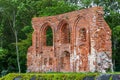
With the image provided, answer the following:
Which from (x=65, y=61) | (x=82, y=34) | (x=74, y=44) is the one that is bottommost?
(x=65, y=61)

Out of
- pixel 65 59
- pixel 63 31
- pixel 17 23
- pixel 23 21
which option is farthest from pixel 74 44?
pixel 23 21

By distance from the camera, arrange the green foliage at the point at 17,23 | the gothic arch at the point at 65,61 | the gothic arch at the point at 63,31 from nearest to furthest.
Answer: the gothic arch at the point at 65,61 → the gothic arch at the point at 63,31 → the green foliage at the point at 17,23

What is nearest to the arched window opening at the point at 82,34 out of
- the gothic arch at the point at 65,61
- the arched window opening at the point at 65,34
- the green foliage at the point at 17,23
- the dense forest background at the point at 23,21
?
the gothic arch at the point at 65,61

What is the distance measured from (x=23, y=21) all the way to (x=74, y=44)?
15157mm

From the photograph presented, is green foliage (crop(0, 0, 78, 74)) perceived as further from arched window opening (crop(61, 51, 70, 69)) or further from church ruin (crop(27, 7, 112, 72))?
arched window opening (crop(61, 51, 70, 69))

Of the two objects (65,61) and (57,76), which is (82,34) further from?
(57,76)

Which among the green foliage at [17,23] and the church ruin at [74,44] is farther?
the green foliage at [17,23]

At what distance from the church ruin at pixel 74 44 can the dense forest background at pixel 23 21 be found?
6.28 metres

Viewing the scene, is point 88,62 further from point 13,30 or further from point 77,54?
point 13,30

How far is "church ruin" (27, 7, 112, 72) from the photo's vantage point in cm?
2622

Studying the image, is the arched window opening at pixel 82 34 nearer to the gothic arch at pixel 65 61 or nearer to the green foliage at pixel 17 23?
the gothic arch at pixel 65 61

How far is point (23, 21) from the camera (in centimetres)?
4269

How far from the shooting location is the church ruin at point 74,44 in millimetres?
26219

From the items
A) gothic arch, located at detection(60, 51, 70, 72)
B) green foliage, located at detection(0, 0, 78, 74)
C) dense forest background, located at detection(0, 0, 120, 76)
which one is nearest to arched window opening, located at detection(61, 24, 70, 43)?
gothic arch, located at detection(60, 51, 70, 72)
